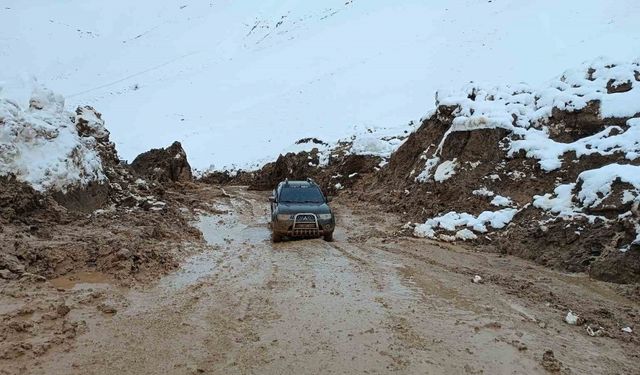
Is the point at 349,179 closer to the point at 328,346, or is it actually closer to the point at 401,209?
the point at 401,209

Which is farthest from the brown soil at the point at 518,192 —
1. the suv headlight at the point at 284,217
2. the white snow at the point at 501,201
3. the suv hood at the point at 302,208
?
the suv headlight at the point at 284,217

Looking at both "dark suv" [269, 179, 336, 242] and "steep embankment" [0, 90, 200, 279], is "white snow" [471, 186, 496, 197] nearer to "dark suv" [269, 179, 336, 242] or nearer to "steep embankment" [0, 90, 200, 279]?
"dark suv" [269, 179, 336, 242]

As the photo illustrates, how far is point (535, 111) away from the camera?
15117mm

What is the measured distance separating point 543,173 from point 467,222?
2263 mm

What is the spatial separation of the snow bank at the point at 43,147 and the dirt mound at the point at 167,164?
12848 mm

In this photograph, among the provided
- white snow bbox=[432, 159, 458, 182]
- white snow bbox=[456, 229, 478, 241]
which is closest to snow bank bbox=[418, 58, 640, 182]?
white snow bbox=[432, 159, 458, 182]

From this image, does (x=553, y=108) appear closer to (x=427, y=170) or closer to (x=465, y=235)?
(x=427, y=170)

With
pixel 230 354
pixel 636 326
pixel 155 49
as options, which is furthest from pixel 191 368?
pixel 155 49

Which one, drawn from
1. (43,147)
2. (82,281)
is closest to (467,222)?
(82,281)

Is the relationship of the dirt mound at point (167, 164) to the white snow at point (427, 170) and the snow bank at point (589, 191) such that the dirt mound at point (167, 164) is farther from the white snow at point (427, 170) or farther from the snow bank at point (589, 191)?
the snow bank at point (589, 191)

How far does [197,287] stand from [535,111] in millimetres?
11296

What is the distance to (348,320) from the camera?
6711 millimetres

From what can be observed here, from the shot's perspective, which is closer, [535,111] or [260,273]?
[260,273]

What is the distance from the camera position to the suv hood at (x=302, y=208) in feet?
42.6
